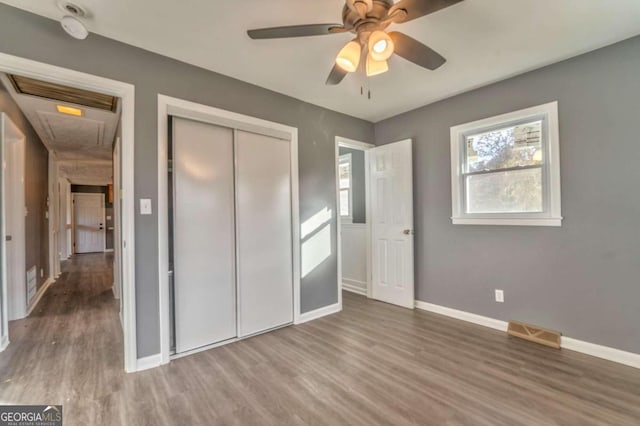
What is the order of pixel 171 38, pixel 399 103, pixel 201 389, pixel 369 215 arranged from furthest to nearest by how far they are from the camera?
pixel 369 215
pixel 399 103
pixel 171 38
pixel 201 389

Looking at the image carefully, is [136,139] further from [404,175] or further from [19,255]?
[404,175]

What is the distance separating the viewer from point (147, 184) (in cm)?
233

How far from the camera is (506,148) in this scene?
119 inches

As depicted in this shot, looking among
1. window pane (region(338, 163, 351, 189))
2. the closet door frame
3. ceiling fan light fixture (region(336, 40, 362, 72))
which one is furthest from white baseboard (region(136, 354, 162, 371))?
window pane (region(338, 163, 351, 189))

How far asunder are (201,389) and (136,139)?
195cm

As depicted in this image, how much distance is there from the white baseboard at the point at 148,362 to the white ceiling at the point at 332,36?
8.19 feet

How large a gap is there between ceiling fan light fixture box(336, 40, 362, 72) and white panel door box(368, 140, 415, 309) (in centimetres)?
213

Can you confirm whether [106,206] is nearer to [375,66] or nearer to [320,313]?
[320,313]

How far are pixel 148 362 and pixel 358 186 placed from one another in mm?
3525

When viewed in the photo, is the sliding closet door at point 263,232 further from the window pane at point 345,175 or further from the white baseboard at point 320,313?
the window pane at point 345,175

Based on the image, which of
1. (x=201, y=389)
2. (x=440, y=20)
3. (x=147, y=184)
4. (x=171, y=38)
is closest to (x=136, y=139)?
(x=147, y=184)

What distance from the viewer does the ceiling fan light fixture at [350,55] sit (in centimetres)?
173

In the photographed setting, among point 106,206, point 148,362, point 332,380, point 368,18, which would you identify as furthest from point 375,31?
point 106,206

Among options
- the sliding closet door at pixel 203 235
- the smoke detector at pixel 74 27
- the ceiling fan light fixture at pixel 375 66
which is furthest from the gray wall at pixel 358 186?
the smoke detector at pixel 74 27
